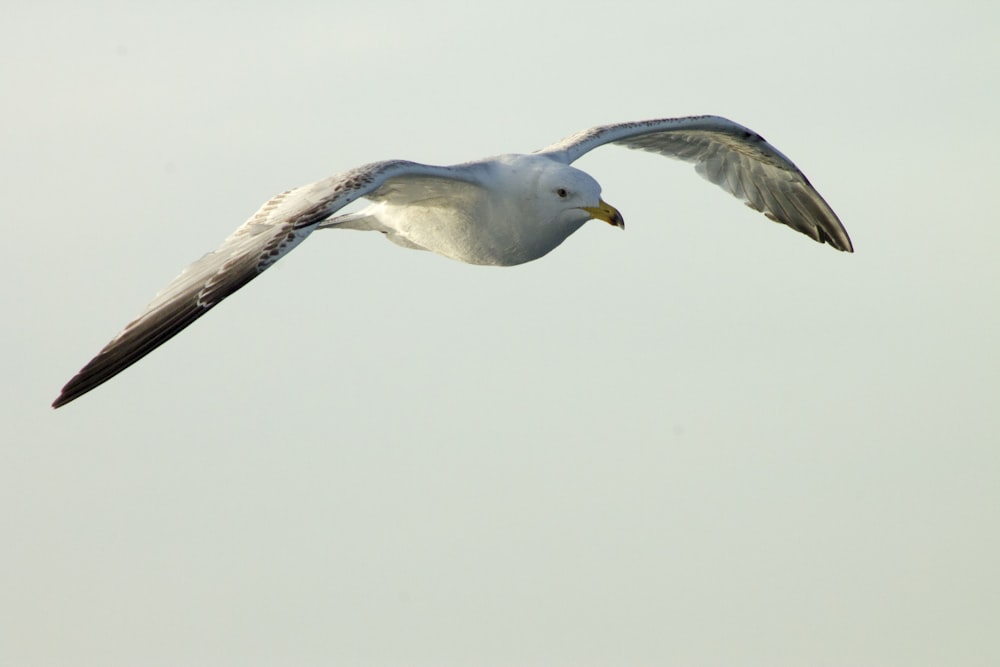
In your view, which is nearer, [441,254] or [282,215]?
[282,215]

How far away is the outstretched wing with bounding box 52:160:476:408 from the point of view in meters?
13.9

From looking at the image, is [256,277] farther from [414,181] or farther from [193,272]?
[414,181]

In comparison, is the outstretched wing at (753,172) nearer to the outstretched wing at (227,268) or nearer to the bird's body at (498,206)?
the bird's body at (498,206)

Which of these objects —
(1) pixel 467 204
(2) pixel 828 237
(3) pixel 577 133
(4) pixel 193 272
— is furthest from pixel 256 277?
(2) pixel 828 237

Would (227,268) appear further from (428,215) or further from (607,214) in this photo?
(607,214)

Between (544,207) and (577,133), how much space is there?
3073 millimetres

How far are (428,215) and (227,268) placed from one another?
319 cm

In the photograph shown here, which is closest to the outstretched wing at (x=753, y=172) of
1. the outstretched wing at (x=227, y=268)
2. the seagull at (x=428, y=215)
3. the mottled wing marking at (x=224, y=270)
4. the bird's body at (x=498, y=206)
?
the seagull at (x=428, y=215)

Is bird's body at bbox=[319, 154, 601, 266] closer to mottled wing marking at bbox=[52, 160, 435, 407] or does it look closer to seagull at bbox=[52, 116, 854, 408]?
seagull at bbox=[52, 116, 854, 408]

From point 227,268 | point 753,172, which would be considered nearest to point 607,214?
point 227,268

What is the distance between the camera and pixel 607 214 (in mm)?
16266

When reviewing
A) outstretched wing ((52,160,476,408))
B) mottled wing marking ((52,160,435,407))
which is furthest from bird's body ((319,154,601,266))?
mottled wing marking ((52,160,435,407))

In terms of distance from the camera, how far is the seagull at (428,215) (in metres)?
14.2

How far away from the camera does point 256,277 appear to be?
1423 centimetres
